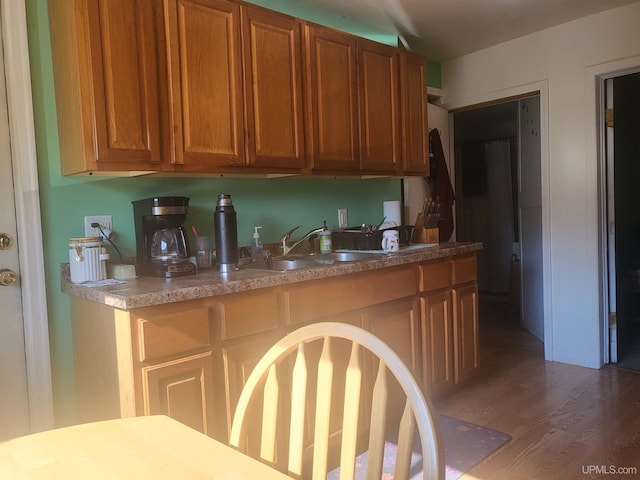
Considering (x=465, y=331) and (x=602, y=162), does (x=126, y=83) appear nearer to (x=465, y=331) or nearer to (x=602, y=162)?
(x=465, y=331)

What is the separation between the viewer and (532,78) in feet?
11.5

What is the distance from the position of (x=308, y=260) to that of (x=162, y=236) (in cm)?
82

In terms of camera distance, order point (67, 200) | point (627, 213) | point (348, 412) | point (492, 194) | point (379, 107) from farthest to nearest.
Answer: point (492, 194)
point (627, 213)
point (379, 107)
point (67, 200)
point (348, 412)

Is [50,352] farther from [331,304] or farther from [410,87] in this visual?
[410,87]

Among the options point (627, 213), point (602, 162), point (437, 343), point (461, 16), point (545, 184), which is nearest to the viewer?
point (437, 343)

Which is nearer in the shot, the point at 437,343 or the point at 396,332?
the point at 396,332

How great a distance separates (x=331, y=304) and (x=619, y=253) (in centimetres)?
267

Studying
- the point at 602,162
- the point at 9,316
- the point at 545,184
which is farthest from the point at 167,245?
the point at 602,162

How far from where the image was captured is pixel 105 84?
6.05 feet

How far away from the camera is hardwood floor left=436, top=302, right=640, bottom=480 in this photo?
2.14m

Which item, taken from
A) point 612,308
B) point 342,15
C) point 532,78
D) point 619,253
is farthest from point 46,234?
point 619,253

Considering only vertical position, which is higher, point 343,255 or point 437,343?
point 343,255

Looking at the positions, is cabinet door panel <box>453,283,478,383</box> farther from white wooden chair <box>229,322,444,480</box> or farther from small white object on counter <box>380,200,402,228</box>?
white wooden chair <box>229,322,444,480</box>

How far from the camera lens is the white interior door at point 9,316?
194 cm
